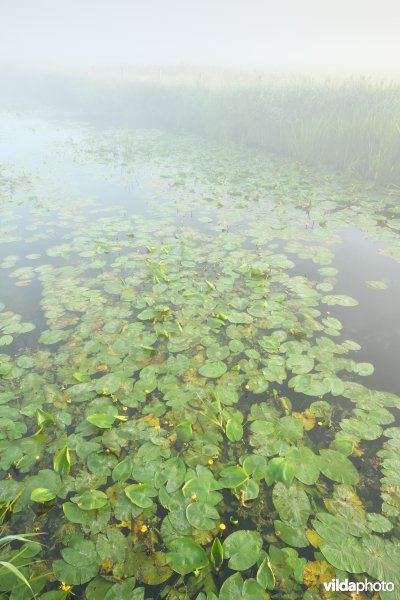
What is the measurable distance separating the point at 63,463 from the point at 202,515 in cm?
97

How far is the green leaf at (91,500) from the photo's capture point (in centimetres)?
193

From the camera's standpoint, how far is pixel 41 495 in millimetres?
1954

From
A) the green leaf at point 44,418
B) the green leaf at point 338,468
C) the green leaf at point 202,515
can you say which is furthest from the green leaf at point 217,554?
the green leaf at point 44,418

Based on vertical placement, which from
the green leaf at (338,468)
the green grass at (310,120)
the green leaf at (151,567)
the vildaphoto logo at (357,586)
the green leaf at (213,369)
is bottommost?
the green leaf at (151,567)

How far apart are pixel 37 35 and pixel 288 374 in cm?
10478

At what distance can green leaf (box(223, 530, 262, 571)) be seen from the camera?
1.69m

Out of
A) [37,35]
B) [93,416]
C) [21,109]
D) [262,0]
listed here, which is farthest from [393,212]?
[262,0]

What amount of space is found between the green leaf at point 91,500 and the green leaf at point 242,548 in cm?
78

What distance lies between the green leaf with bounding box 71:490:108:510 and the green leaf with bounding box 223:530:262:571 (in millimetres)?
776

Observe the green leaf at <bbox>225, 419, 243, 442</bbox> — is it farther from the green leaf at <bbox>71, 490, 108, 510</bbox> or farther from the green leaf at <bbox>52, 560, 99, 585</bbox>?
the green leaf at <bbox>52, 560, 99, 585</bbox>

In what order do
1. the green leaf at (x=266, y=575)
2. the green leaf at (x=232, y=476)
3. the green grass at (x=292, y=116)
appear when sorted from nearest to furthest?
the green leaf at (x=266, y=575) < the green leaf at (x=232, y=476) < the green grass at (x=292, y=116)

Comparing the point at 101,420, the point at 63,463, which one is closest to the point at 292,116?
the point at 101,420

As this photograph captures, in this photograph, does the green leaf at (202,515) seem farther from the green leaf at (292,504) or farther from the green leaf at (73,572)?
the green leaf at (73,572)

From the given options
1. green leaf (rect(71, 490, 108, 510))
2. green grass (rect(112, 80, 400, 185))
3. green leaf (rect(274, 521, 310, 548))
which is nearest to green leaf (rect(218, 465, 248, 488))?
green leaf (rect(274, 521, 310, 548))
